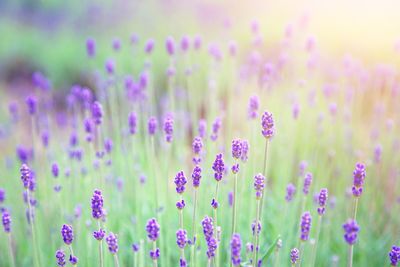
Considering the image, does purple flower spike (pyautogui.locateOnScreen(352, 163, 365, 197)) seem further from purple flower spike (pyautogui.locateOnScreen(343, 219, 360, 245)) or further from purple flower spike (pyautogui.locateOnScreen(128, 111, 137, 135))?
purple flower spike (pyautogui.locateOnScreen(128, 111, 137, 135))

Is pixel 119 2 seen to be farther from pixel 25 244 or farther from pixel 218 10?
pixel 25 244

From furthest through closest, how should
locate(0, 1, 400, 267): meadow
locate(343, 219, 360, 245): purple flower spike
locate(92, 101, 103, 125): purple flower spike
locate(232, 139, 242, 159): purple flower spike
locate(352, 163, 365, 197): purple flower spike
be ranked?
1. locate(0, 1, 400, 267): meadow
2. locate(92, 101, 103, 125): purple flower spike
3. locate(232, 139, 242, 159): purple flower spike
4. locate(352, 163, 365, 197): purple flower spike
5. locate(343, 219, 360, 245): purple flower spike

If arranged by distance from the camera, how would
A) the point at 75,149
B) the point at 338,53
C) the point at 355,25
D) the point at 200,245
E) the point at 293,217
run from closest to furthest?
the point at 200,245 → the point at 293,217 → the point at 75,149 → the point at 338,53 → the point at 355,25

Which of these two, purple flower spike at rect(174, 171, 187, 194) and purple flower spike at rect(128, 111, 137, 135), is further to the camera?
purple flower spike at rect(128, 111, 137, 135)

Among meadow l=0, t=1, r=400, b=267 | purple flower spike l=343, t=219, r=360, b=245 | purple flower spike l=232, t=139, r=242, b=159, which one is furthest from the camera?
meadow l=0, t=1, r=400, b=267

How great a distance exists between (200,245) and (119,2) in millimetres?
8828

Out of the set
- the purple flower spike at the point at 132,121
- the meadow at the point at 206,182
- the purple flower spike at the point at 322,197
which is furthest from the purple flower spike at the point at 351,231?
the purple flower spike at the point at 132,121

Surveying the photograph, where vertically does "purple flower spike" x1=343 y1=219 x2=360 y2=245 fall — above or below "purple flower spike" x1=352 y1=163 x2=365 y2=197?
below

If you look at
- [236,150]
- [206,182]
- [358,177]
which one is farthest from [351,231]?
[206,182]

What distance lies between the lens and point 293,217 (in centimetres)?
298

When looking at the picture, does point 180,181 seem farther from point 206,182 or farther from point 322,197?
point 206,182

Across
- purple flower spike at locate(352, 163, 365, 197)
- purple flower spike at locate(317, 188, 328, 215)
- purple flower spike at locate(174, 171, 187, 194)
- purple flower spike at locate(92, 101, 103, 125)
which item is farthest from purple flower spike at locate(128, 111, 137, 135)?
purple flower spike at locate(352, 163, 365, 197)

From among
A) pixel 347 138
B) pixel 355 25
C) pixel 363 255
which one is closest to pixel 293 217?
pixel 363 255

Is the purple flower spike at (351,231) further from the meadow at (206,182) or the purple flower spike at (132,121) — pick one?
the purple flower spike at (132,121)
